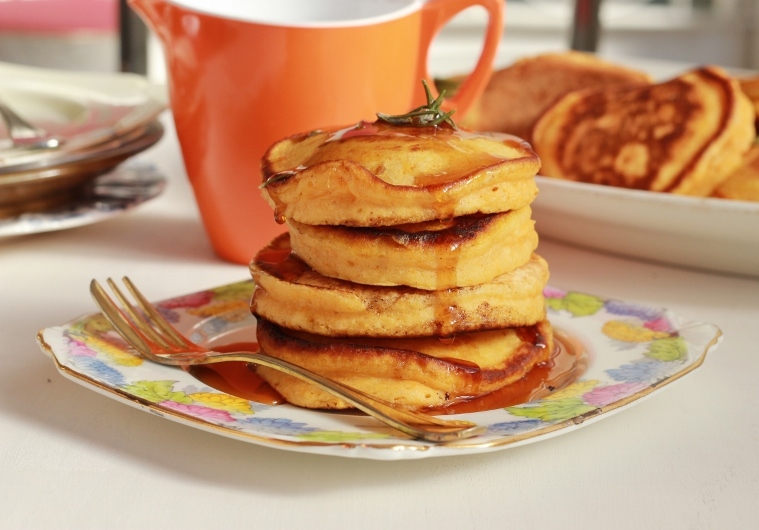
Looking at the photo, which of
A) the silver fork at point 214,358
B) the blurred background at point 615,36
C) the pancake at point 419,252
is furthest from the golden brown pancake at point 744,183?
the blurred background at point 615,36

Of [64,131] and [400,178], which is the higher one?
[400,178]

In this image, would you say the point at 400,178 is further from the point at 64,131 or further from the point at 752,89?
the point at 752,89

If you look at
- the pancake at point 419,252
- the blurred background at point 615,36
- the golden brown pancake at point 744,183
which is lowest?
the blurred background at point 615,36

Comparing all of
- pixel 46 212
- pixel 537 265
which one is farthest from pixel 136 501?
pixel 46 212

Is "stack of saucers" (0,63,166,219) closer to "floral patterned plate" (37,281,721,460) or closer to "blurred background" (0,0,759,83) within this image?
"floral patterned plate" (37,281,721,460)

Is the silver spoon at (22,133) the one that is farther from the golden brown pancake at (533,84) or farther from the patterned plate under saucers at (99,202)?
the golden brown pancake at (533,84)

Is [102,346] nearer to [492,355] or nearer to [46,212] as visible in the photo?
[492,355]

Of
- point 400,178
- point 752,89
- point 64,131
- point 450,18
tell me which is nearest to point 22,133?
point 64,131
